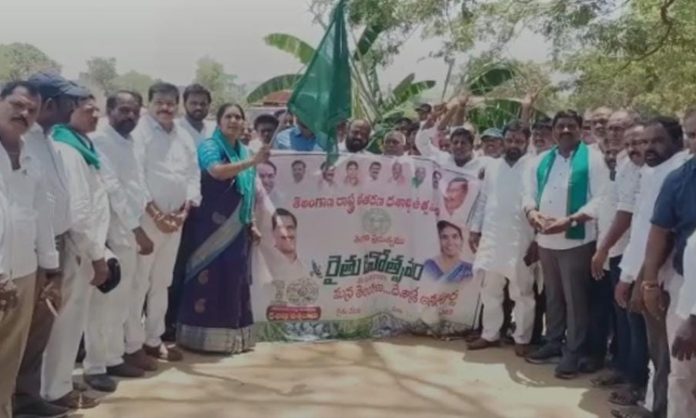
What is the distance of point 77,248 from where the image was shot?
4.32 meters

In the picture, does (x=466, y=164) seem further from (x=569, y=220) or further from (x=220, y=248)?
(x=220, y=248)

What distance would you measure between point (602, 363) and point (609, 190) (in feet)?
4.32

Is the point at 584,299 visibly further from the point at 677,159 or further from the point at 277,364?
the point at 277,364

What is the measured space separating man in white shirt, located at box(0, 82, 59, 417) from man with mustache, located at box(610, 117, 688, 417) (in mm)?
3105

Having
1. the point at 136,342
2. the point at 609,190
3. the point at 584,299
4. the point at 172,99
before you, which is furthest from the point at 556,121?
the point at 136,342

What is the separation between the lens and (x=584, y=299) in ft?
18.3

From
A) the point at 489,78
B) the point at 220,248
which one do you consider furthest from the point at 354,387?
the point at 489,78

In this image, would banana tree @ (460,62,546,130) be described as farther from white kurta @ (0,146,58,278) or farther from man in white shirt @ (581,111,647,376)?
white kurta @ (0,146,58,278)

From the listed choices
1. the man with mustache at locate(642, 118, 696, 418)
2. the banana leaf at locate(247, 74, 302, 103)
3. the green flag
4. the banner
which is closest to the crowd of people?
the man with mustache at locate(642, 118, 696, 418)

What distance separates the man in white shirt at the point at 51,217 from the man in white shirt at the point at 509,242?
3.18 m

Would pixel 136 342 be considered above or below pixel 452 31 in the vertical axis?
below

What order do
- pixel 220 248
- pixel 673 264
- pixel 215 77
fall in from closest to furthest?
pixel 673 264, pixel 220 248, pixel 215 77

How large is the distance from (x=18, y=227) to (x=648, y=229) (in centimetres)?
327

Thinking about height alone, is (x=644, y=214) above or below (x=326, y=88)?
below
